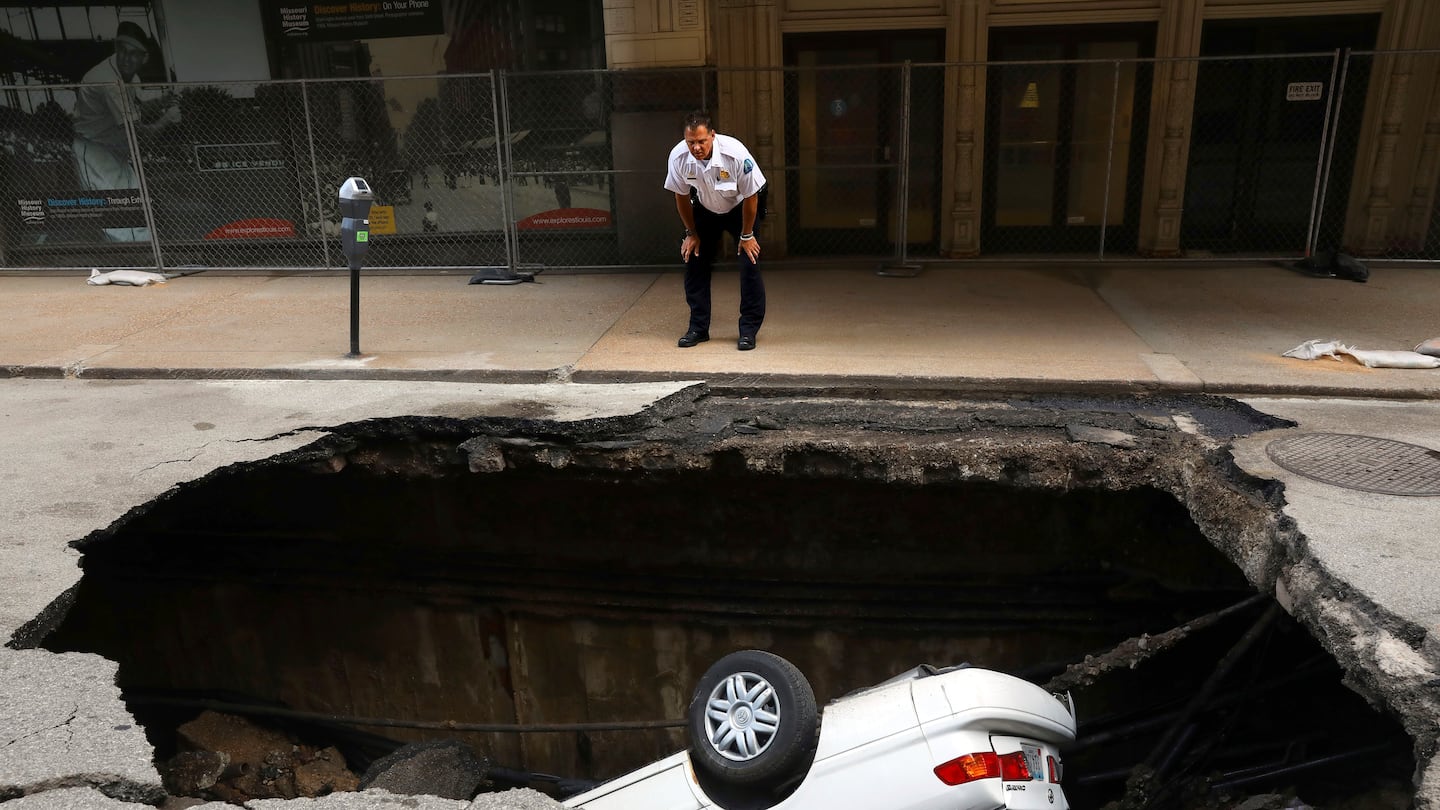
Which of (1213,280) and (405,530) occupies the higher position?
(1213,280)

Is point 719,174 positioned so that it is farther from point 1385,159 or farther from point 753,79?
point 1385,159

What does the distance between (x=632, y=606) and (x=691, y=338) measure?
1.87 meters

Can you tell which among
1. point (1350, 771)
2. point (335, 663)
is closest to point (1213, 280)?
point (1350, 771)

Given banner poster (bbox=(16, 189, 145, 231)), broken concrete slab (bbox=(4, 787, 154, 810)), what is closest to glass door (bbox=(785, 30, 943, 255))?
banner poster (bbox=(16, 189, 145, 231))

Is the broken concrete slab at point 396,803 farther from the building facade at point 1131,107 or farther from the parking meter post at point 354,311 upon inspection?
the building facade at point 1131,107

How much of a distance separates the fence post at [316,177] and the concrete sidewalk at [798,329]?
0.41 meters

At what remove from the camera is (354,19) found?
1004 centimetres

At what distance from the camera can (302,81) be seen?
927cm

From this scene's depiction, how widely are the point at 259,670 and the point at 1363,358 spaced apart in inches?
300

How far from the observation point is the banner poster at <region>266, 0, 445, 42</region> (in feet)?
32.5

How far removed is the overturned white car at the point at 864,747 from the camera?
11.5 ft

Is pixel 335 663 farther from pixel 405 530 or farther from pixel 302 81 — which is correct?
pixel 302 81

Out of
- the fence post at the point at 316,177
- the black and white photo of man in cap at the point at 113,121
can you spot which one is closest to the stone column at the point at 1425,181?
the fence post at the point at 316,177

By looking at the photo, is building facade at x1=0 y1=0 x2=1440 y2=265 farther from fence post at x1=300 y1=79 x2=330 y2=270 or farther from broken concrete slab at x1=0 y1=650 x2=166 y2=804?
broken concrete slab at x1=0 y1=650 x2=166 y2=804
